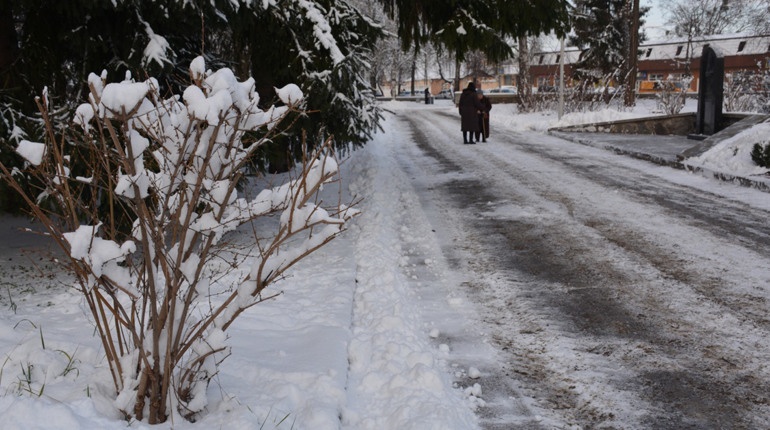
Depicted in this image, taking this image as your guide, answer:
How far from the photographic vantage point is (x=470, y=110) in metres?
17.5

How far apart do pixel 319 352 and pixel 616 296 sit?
270 centimetres

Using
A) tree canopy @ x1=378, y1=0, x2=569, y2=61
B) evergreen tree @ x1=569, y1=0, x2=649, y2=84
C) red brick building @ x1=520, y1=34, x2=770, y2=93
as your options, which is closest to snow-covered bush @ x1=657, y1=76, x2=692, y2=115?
tree canopy @ x1=378, y1=0, x2=569, y2=61

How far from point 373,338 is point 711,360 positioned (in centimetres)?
221

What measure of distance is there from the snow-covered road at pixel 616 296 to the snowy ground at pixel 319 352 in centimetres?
24

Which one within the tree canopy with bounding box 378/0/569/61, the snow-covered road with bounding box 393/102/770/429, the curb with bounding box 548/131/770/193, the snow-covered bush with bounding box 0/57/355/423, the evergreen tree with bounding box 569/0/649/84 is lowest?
the snow-covered road with bounding box 393/102/770/429

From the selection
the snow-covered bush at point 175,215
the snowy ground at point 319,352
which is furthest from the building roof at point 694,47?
the snow-covered bush at point 175,215

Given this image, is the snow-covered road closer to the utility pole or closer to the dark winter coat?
the dark winter coat

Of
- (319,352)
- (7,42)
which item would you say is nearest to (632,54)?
(7,42)

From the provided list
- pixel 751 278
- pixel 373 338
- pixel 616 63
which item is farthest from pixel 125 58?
pixel 616 63

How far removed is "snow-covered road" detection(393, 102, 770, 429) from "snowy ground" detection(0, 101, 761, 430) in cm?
24

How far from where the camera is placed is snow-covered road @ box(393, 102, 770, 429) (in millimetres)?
3551

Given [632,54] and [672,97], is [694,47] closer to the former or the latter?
[632,54]

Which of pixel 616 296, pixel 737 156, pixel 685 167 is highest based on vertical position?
pixel 737 156

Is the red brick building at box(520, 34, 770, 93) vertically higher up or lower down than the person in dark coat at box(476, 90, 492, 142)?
higher up
